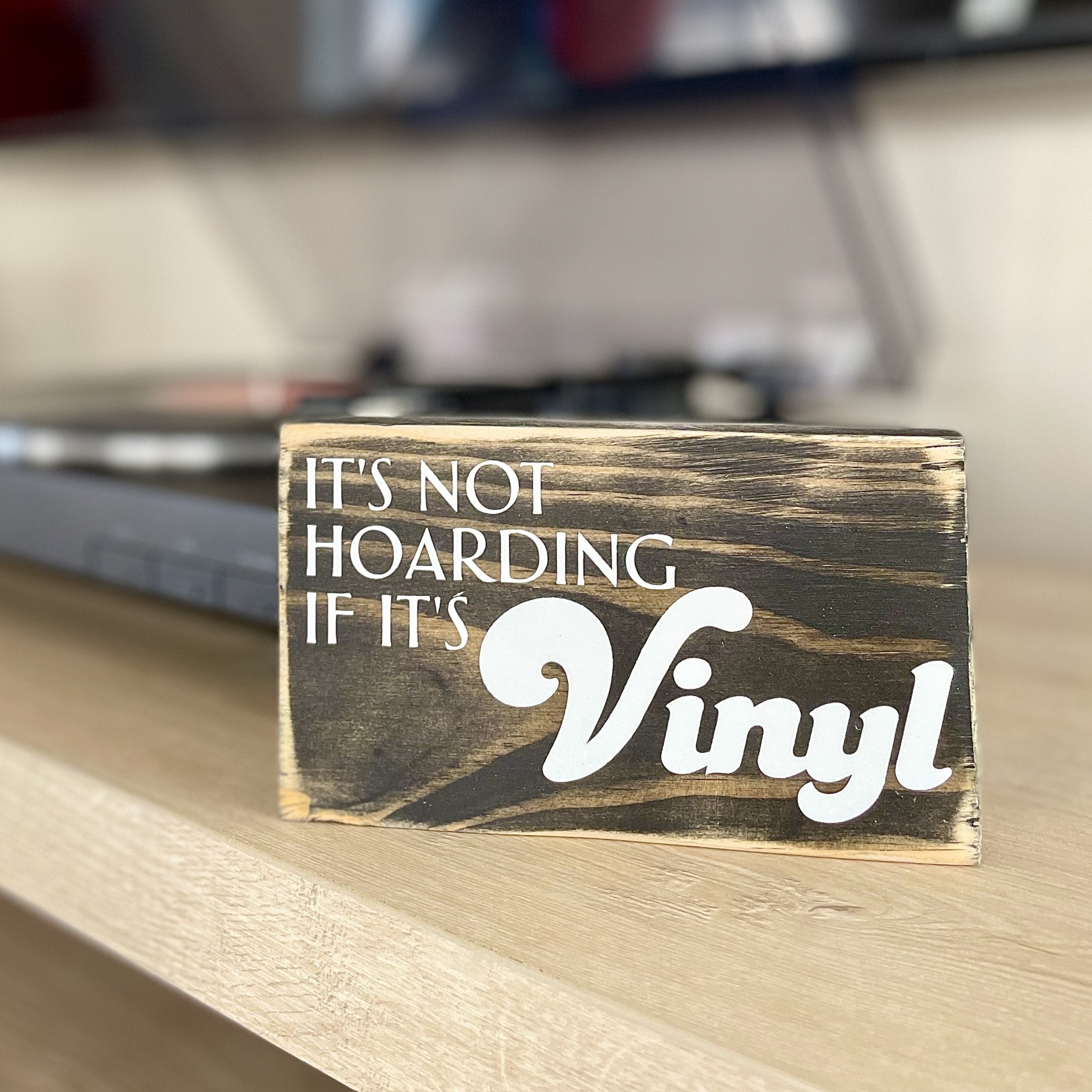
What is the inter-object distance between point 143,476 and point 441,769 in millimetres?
272

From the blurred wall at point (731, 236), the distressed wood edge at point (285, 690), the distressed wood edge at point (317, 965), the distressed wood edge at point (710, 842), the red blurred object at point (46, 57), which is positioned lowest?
the distressed wood edge at point (317, 965)

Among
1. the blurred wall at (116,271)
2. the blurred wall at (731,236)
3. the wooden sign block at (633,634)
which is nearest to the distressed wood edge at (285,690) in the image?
the wooden sign block at (633,634)

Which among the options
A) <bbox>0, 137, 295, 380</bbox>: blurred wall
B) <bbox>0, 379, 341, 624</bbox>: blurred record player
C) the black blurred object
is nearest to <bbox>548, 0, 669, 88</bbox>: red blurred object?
the black blurred object

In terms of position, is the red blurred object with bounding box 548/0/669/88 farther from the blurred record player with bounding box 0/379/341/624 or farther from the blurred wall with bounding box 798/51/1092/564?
the blurred record player with bounding box 0/379/341/624

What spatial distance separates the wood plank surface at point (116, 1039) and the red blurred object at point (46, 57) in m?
0.97

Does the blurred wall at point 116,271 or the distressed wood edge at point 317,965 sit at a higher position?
the blurred wall at point 116,271

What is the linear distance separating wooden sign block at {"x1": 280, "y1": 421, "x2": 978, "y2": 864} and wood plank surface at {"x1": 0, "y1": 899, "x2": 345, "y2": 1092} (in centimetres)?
22

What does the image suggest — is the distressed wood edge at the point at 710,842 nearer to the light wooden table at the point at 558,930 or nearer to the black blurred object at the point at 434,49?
the light wooden table at the point at 558,930

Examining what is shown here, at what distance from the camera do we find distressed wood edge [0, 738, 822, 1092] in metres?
0.23

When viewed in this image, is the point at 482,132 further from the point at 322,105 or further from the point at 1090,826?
the point at 1090,826

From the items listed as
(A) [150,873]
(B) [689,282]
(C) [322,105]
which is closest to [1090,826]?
(A) [150,873]

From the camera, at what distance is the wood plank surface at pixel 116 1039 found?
0.46m

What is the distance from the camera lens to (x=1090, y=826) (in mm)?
321

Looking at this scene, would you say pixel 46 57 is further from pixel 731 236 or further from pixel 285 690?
pixel 285 690
